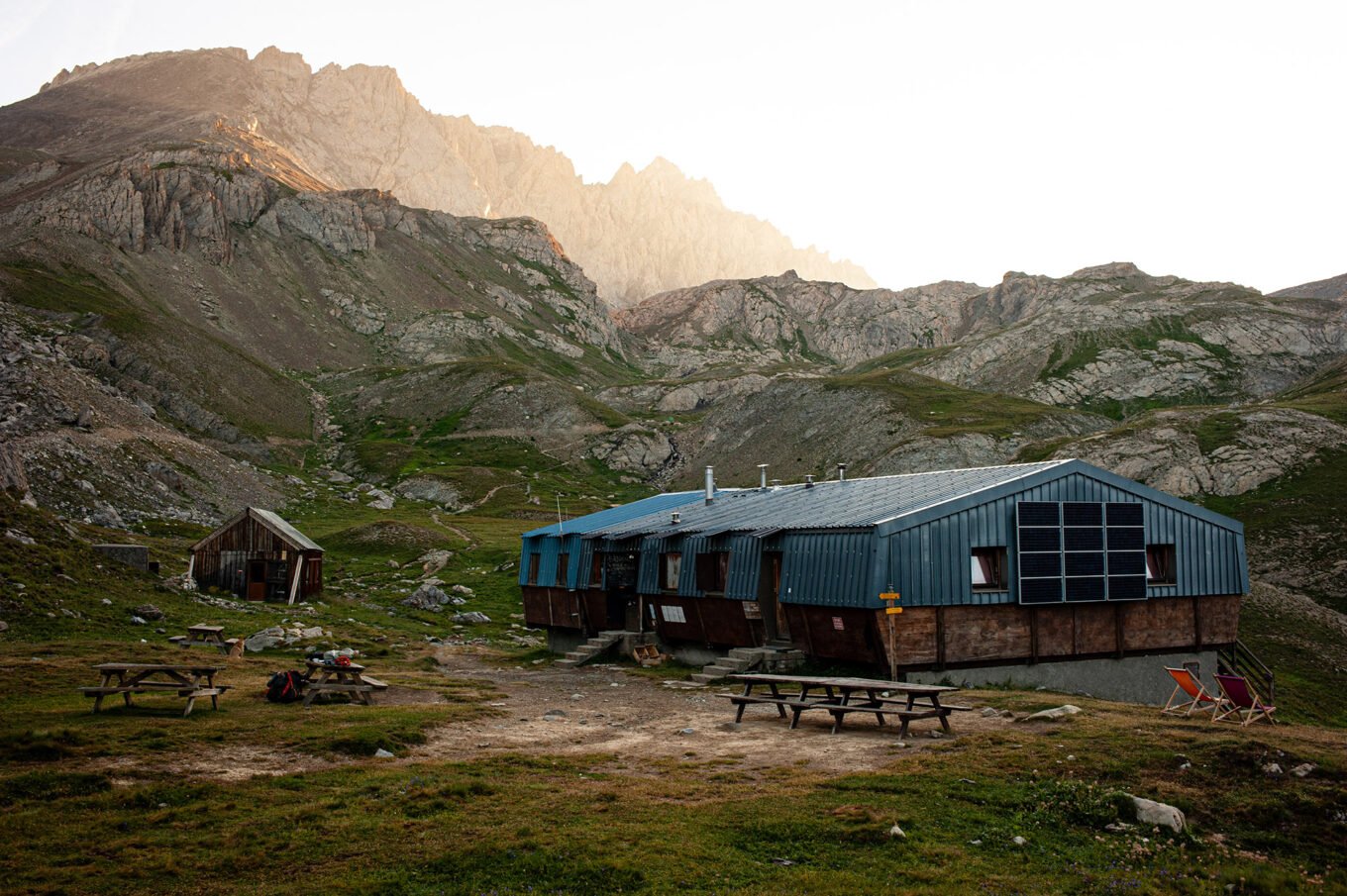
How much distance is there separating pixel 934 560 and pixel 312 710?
63.3 ft

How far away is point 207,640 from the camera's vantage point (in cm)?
3541

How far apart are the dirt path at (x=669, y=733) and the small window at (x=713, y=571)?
20.4 feet

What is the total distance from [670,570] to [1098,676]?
56.9 feet

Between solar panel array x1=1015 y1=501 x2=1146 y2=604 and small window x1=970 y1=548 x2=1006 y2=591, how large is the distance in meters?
0.66

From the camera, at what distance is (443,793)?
15164 mm

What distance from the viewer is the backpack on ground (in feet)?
81.0

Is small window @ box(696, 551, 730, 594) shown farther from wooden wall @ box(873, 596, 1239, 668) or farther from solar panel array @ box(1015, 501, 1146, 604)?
solar panel array @ box(1015, 501, 1146, 604)

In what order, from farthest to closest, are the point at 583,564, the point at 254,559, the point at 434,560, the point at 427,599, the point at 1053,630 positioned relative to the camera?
the point at 434,560 → the point at 427,599 → the point at 254,559 → the point at 583,564 → the point at 1053,630

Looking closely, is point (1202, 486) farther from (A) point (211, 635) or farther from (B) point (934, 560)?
(A) point (211, 635)

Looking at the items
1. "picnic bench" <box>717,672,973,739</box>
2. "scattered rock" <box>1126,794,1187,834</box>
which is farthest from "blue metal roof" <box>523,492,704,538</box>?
"scattered rock" <box>1126,794,1187,834</box>

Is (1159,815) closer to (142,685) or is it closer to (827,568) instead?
(827,568)

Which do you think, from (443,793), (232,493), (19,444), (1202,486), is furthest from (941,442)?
(443,793)

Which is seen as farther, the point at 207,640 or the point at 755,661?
the point at 207,640

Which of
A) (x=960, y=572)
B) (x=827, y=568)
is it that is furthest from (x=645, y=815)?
(x=960, y=572)
